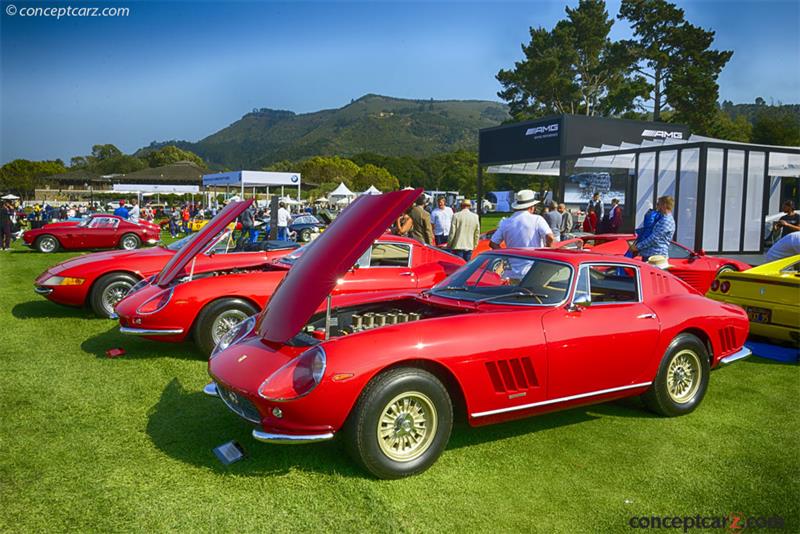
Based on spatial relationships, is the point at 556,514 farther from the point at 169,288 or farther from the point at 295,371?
the point at 169,288

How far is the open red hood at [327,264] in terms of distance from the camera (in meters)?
3.80

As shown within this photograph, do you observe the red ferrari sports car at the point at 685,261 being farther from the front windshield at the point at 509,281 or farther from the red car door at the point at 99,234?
the red car door at the point at 99,234

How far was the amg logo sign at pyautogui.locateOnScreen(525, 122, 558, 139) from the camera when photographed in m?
24.1

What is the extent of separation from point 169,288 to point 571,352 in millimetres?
4319

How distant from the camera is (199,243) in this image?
267 inches

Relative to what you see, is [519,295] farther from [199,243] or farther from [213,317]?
[199,243]

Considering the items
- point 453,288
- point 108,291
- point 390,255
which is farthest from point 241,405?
point 108,291

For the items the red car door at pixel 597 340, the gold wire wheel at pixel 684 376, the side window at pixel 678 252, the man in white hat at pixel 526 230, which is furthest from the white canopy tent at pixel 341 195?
the red car door at pixel 597 340

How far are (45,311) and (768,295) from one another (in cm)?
1007

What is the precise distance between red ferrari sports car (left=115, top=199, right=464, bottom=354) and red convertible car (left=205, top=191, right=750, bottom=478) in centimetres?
171

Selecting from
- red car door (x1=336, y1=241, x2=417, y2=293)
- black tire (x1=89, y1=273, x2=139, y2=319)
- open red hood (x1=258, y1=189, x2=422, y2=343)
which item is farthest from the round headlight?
black tire (x1=89, y1=273, x2=139, y2=319)

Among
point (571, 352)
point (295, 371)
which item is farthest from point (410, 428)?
point (571, 352)

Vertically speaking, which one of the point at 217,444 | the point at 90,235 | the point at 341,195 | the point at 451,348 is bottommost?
the point at 217,444

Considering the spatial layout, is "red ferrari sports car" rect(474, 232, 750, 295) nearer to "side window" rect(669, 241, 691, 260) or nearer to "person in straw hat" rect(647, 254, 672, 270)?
"side window" rect(669, 241, 691, 260)
